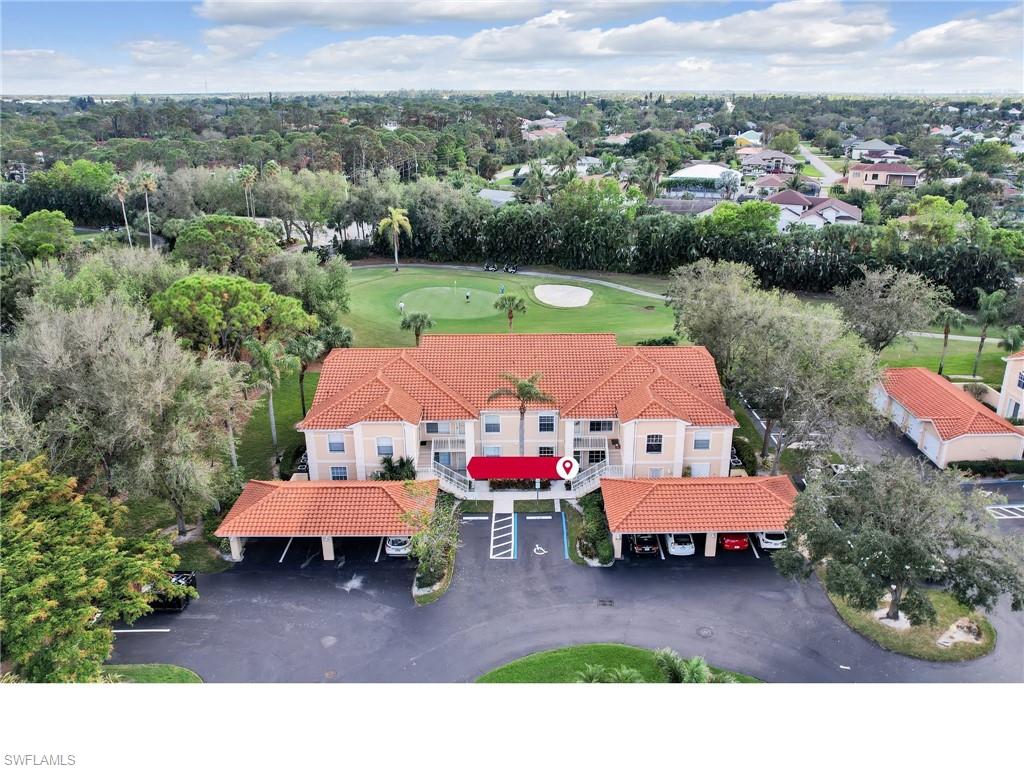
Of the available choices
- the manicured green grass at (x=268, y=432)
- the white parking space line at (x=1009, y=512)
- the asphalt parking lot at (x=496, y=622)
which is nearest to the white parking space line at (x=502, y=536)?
the asphalt parking lot at (x=496, y=622)

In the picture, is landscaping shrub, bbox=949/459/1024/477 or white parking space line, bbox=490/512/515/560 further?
landscaping shrub, bbox=949/459/1024/477

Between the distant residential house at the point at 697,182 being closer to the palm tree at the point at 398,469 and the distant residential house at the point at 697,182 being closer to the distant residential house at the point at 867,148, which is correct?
A: the distant residential house at the point at 867,148

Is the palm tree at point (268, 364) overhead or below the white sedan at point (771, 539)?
overhead

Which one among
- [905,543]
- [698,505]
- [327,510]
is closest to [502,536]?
[327,510]

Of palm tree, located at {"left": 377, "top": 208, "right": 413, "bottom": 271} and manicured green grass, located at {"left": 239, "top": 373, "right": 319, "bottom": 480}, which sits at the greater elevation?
palm tree, located at {"left": 377, "top": 208, "right": 413, "bottom": 271}

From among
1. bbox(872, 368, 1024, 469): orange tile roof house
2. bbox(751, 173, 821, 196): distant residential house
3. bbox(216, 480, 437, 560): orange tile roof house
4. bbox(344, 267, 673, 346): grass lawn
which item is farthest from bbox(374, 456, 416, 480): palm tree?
bbox(751, 173, 821, 196): distant residential house

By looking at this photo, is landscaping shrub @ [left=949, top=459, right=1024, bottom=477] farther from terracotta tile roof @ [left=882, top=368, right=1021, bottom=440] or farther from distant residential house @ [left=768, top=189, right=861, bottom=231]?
distant residential house @ [left=768, top=189, right=861, bottom=231]
